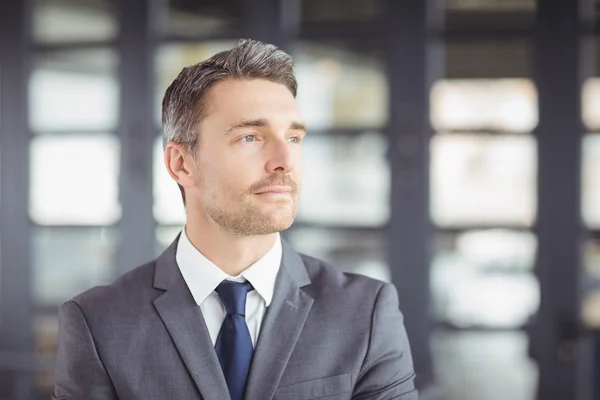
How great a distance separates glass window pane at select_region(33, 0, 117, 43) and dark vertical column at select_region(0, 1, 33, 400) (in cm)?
7

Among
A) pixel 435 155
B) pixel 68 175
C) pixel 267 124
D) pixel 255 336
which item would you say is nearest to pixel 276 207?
pixel 267 124

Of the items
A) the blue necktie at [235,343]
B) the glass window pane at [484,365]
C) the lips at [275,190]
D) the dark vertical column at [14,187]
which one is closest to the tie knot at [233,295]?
the blue necktie at [235,343]

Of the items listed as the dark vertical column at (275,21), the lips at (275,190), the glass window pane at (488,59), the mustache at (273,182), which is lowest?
the lips at (275,190)

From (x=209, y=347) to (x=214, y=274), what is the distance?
0.14 m

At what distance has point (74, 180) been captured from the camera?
15.8 ft

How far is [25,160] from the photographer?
4.87 metres

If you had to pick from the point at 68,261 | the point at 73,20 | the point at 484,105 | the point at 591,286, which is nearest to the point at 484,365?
the point at 591,286

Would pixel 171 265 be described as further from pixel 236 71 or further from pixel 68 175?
pixel 68 175

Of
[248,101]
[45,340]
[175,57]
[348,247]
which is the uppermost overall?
[175,57]

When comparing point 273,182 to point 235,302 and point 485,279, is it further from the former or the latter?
point 485,279

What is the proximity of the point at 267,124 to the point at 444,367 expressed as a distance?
8.84ft

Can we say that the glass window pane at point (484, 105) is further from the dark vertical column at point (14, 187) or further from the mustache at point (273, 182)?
the mustache at point (273, 182)

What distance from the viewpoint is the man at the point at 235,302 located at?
1712 mm

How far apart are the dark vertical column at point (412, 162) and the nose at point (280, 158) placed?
249 cm
